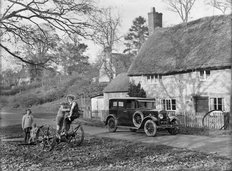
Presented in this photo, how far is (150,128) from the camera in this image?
45.4 feet

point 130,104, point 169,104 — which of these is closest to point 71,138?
point 130,104

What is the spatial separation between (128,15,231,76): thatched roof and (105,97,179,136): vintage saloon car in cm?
748

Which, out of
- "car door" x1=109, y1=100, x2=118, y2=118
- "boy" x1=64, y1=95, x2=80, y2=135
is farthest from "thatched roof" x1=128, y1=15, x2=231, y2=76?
"boy" x1=64, y1=95, x2=80, y2=135

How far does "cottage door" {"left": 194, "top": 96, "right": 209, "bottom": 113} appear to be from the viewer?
21.2 meters

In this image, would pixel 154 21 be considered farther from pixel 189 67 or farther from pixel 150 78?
pixel 189 67

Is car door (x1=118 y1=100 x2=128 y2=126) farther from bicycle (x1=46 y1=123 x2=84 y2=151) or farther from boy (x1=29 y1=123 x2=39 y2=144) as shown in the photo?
boy (x1=29 y1=123 x2=39 y2=144)

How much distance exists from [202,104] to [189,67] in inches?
112

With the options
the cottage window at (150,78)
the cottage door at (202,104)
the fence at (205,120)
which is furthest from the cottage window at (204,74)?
the cottage window at (150,78)

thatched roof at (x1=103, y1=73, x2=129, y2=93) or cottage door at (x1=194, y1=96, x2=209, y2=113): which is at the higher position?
thatched roof at (x1=103, y1=73, x2=129, y2=93)

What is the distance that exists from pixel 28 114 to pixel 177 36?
57.2 feet

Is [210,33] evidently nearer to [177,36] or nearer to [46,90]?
[177,36]

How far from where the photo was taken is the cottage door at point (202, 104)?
21.2 m

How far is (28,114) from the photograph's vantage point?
1244cm

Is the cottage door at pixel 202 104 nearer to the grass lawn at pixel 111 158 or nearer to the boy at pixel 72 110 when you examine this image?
the grass lawn at pixel 111 158
